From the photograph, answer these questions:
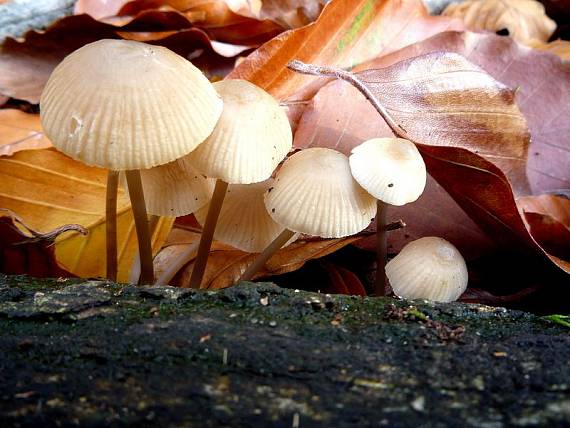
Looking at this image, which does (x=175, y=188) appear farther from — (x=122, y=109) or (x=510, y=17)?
(x=510, y=17)

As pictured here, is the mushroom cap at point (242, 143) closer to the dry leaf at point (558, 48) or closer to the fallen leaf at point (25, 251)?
the fallen leaf at point (25, 251)

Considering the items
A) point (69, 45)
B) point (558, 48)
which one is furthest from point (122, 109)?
point (558, 48)

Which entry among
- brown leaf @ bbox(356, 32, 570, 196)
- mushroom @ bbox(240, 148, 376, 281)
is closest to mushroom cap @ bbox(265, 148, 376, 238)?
mushroom @ bbox(240, 148, 376, 281)

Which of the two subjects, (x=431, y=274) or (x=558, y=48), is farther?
(x=558, y=48)

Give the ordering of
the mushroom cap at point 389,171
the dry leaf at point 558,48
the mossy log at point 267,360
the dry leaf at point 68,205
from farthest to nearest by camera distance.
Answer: the dry leaf at point 558,48 < the dry leaf at point 68,205 < the mushroom cap at point 389,171 < the mossy log at point 267,360

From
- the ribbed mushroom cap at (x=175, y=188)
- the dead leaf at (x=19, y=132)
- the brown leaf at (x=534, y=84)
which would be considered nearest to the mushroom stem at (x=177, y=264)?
the ribbed mushroom cap at (x=175, y=188)

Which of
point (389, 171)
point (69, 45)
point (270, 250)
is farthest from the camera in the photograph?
point (69, 45)

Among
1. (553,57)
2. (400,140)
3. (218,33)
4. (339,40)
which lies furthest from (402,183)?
(218,33)
